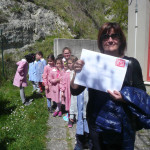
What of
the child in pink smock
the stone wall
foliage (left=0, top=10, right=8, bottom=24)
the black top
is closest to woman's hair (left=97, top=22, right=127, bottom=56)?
the black top

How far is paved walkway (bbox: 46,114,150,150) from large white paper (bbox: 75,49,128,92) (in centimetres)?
203

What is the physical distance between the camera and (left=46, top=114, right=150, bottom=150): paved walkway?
3135 millimetres

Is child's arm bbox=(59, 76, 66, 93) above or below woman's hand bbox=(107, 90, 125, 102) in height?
below

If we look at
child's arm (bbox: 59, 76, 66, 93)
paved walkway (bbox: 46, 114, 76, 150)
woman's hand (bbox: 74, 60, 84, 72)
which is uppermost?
woman's hand (bbox: 74, 60, 84, 72)

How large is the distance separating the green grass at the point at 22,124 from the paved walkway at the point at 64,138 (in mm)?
145

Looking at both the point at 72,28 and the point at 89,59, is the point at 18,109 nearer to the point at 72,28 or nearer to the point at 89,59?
the point at 89,59

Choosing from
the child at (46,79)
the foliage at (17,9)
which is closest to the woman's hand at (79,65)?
the child at (46,79)

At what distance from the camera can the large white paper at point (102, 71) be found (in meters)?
1.52

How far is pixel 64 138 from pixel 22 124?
3.73 feet

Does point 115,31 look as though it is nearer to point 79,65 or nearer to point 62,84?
point 79,65

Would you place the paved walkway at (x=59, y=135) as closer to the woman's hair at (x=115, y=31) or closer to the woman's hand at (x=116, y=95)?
the woman's hand at (x=116, y=95)

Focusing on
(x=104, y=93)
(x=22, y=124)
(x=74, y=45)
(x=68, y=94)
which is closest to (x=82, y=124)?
(x=68, y=94)

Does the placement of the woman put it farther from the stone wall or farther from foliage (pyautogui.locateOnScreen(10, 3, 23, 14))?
foliage (pyautogui.locateOnScreen(10, 3, 23, 14))

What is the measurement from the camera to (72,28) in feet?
44.4
